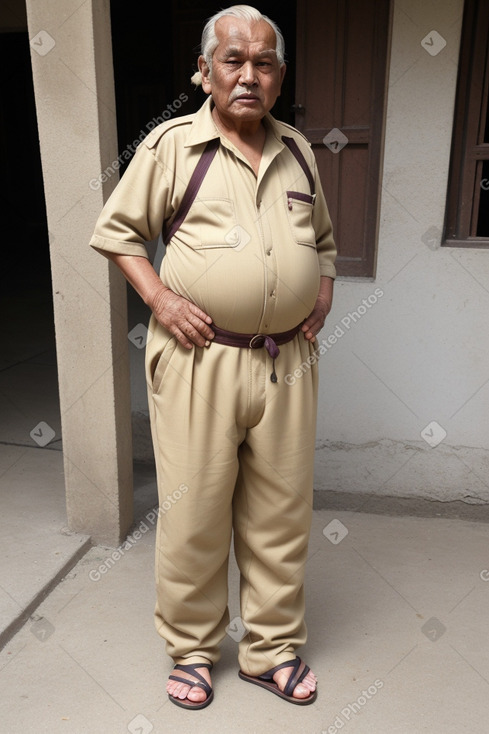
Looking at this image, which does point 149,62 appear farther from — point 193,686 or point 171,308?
point 193,686

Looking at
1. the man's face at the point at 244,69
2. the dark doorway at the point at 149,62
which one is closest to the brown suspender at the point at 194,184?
the man's face at the point at 244,69

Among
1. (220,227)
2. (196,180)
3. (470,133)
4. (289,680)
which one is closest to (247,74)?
(196,180)

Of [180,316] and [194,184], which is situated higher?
[194,184]

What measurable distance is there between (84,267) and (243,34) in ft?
4.40

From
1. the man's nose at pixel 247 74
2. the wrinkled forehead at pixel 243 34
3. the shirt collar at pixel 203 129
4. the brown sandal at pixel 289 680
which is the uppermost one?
the wrinkled forehead at pixel 243 34

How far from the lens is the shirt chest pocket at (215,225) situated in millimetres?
2037

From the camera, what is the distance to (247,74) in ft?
6.44

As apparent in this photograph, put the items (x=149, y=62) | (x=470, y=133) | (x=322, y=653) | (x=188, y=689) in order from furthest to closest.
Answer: (x=149, y=62) → (x=470, y=133) → (x=322, y=653) → (x=188, y=689)

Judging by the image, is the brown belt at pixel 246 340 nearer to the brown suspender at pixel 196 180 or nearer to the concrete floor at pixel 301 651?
the brown suspender at pixel 196 180

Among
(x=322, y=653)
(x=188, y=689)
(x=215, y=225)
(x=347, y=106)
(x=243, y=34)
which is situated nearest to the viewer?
(x=243, y=34)

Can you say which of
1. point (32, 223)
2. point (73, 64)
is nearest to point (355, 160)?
point (73, 64)

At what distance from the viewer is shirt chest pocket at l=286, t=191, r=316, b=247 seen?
6.99 feet

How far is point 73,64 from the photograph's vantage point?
2.82m

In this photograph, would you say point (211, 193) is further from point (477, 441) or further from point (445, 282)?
point (477, 441)
